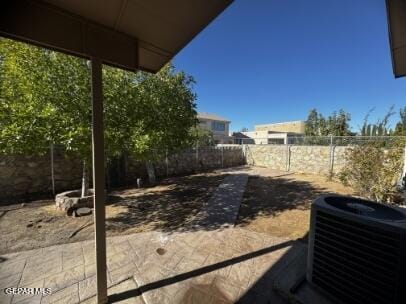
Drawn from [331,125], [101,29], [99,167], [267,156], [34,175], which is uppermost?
[331,125]

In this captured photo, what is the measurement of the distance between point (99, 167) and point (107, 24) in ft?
4.86

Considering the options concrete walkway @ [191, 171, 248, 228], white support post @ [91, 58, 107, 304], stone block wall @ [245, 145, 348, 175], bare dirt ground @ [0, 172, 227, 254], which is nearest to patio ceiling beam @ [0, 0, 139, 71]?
white support post @ [91, 58, 107, 304]

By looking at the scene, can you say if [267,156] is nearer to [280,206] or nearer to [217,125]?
[280,206]

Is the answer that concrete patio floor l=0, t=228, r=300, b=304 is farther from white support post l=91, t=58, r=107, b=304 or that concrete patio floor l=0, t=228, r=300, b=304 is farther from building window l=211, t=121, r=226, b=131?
building window l=211, t=121, r=226, b=131

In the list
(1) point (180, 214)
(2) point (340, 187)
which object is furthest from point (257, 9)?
(2) point (340, 187)

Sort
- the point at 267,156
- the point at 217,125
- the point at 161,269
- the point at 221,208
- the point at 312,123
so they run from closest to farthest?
the point at 161,269
the point at 221,208
the point at 267,156
the point at 312,123
the point at 217,125

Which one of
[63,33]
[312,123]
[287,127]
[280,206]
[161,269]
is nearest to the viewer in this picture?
[63,33]

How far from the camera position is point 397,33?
232 cm

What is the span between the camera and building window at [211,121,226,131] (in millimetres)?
30634

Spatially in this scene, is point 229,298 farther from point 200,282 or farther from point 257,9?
point 257,9

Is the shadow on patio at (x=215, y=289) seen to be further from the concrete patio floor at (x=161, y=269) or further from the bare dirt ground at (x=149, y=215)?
the bare dirt ground at (x=149, y=215)

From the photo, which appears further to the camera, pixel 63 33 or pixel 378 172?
pixel 378 172

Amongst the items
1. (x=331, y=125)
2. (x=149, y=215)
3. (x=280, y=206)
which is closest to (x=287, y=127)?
(x=331, y=125)

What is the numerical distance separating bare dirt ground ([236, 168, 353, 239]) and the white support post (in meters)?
3.02
